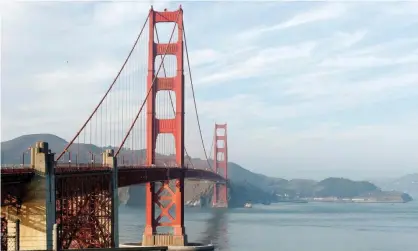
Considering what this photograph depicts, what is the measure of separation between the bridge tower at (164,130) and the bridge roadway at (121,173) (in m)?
2.25

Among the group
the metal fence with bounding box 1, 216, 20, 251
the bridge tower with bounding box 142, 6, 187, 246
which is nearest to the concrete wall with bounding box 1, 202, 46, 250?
the metal fence with bounding box 1, 216, 20, 251

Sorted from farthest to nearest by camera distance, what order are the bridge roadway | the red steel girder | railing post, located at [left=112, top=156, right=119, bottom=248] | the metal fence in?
railing post, located at [left=112, top=156, right=119, bottom=248] < the red steel girder < the metal fence < the bridge roadway

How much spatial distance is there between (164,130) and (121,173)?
1902cm

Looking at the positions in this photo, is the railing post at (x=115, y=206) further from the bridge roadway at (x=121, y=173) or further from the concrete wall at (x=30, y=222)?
the concrete wall at (x=30, y=222)

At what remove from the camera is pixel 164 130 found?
60719 mm

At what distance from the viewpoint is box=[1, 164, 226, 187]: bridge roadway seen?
2550 centimetres

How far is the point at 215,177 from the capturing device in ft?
350

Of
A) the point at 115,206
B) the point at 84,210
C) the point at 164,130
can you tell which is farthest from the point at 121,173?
the point at 164,130

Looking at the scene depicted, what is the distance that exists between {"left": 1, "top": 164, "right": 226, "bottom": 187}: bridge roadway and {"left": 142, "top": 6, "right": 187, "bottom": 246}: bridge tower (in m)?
2.25

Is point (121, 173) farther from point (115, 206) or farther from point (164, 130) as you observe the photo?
point (164, 130)

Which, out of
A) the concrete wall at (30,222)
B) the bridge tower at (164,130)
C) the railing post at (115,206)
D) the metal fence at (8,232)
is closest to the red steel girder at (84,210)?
the railing post at (115,206)

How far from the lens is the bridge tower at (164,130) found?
191 ft

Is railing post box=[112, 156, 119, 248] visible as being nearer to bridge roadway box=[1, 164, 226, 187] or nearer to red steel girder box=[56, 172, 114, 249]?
red steel girder box=[56, 172, 114, 249]

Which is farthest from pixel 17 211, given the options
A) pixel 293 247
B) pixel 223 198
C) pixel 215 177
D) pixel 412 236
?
pixel 223 198
